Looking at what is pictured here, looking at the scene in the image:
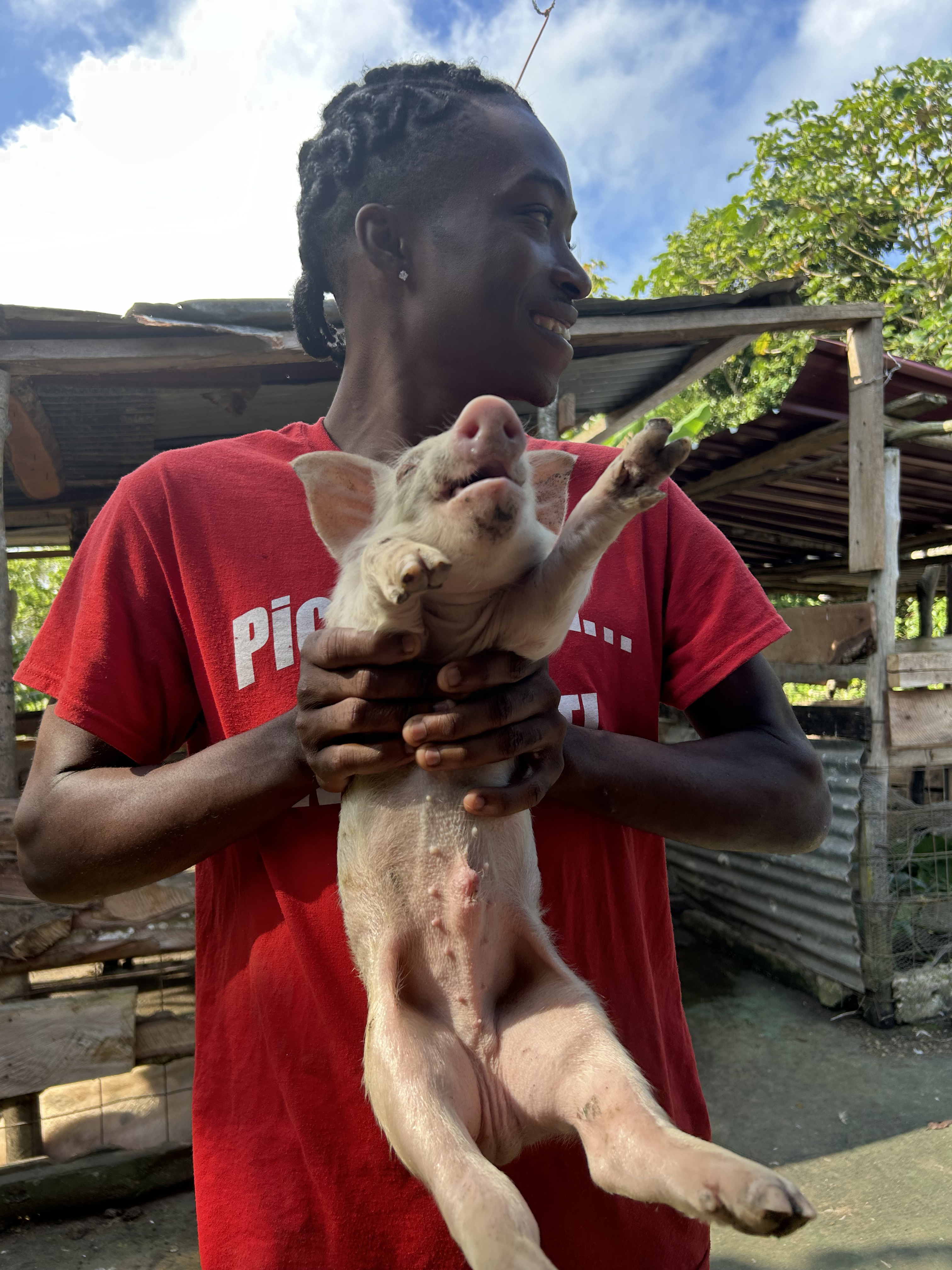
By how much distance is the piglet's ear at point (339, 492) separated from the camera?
2020 millimetres

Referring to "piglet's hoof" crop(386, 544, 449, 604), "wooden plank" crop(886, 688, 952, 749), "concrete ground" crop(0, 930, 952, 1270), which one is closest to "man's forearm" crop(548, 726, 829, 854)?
"piglet's hoof" crop(386, 544, 449, 604)

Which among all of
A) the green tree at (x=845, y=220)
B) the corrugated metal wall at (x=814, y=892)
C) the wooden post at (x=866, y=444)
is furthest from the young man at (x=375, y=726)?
the green tree at (x=845, y=220)

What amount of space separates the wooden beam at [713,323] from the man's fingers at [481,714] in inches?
220

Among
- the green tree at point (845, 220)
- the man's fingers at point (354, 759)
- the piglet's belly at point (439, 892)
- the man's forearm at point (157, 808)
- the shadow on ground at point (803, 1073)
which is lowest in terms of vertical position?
the shadow on ground at point (803, 1073)

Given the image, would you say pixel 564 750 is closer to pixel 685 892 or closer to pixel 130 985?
pixel 130 985

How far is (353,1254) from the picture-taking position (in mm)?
1770

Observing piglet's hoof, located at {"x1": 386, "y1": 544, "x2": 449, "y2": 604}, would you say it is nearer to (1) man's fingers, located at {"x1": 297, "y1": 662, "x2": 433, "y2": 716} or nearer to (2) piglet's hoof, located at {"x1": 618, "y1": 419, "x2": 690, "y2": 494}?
(1) man's fingers, located at {"x1": 297, "y1": 662, "x2": 433, "y2": 716}

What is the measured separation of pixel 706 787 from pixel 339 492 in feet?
3.57

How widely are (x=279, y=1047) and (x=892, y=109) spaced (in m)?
20.0

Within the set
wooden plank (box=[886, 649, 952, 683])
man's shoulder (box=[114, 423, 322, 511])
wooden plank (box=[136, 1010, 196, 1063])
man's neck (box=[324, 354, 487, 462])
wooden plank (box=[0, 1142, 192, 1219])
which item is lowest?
wooden plank (box=[0, 1142, 192, 1219])

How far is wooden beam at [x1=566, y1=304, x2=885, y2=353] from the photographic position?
691 centimetres

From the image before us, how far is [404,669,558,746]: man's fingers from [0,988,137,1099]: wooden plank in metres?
4.92

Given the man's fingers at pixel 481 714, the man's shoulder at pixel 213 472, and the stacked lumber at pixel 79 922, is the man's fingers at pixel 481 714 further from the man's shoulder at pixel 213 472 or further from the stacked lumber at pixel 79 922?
the stacked lumber at pixel 79 922

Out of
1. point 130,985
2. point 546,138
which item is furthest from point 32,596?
point 546,138
